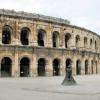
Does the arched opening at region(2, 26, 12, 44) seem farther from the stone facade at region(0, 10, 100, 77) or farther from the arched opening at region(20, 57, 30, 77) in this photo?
the arched opening at region(20, 57, 30, 77)

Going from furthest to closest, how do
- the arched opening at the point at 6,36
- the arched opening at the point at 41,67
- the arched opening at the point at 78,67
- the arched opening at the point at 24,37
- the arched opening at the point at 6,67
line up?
the arched opening at the point at 78,67
the arched opening at the point at 41,67
the arched opening at the point at 24,37
the arched opening at the point at 6,36
the arched opening at the point at 6,67

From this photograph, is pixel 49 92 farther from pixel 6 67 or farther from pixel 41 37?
pixel 41 37

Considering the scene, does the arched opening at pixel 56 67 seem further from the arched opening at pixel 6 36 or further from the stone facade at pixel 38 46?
the arched opening at pixel 6 36

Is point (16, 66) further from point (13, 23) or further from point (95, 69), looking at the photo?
point (95, 69)

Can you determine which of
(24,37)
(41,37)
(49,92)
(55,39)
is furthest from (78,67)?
(49,92)

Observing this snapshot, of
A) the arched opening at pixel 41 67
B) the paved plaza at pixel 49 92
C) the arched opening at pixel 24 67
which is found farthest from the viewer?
the arched opening at pixel 41 67

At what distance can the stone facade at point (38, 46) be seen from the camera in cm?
3975

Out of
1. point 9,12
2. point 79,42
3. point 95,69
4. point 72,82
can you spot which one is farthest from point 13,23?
point 95,69

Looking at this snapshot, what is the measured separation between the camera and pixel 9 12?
132ft

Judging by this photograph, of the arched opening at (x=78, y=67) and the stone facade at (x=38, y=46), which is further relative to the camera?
the arched opening at (x=78, y=67)

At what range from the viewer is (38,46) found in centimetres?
4181

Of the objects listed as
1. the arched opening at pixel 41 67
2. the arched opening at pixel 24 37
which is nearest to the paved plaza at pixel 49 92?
the arched opening at pixel 24 37

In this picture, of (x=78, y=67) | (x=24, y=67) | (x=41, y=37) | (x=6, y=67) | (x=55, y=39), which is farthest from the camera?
(x=78, y=67)

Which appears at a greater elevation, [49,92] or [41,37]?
[41,37]
